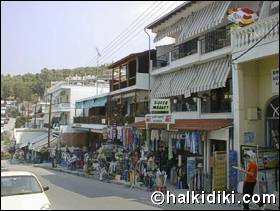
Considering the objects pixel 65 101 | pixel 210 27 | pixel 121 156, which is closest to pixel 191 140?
pixel 210 27

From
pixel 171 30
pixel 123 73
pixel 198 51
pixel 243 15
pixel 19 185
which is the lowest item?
pixel 19 185

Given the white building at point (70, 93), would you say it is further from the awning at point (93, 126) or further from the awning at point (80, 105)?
the awning at point (93, 126)

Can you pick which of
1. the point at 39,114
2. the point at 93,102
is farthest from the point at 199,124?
the point at 39,114

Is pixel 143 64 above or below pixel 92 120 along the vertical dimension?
above

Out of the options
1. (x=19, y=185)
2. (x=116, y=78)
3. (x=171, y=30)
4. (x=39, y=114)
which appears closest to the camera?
(x=19, y=185)

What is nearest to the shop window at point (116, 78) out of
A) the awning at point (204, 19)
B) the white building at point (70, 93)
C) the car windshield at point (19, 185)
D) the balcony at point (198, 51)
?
the balcony at point (198, 51)

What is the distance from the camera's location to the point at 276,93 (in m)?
16.4

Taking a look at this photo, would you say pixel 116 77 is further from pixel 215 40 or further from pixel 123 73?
pixel 215 40

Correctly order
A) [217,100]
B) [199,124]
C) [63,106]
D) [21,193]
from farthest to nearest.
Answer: [63,106]
[217,100]
[199,124]
[21,193]

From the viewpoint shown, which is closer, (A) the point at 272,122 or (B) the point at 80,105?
(A) the point at 272,122

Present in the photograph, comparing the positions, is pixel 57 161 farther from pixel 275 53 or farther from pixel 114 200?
pixel 275 53

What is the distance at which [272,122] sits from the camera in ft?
55.0

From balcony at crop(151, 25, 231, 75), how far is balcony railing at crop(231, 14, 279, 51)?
4.84 feet

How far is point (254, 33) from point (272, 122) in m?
3.75
